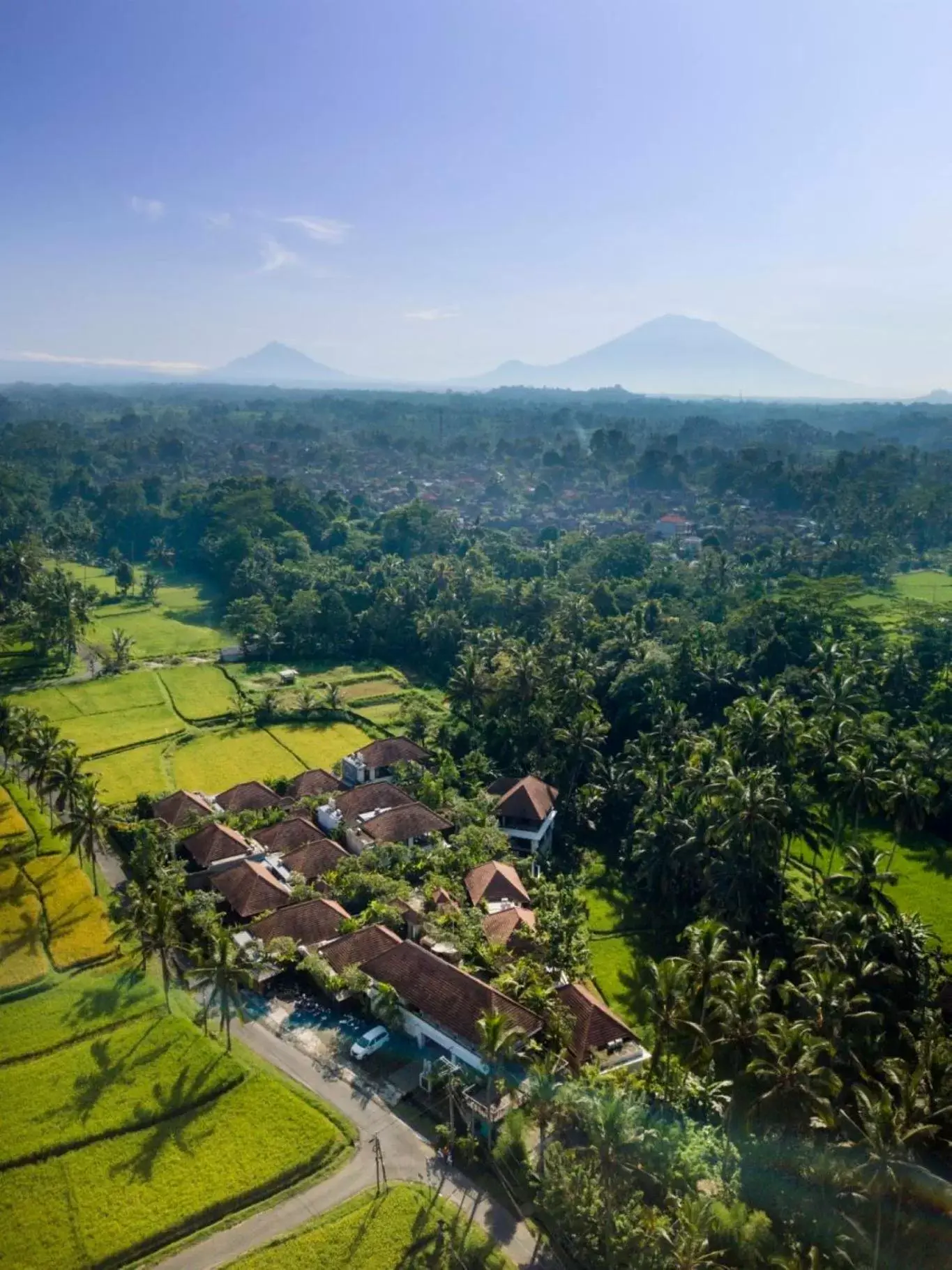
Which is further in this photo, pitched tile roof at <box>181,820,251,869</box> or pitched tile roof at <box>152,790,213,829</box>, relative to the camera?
pitched tile roof at <box>152,790,213,829</box>

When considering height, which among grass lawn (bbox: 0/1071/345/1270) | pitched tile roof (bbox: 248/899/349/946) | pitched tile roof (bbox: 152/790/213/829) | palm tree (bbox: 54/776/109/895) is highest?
palm tree (bbox: 54/776/109/895)

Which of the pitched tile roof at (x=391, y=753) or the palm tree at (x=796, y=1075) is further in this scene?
the pitched tile roof at (x=391, y=753)

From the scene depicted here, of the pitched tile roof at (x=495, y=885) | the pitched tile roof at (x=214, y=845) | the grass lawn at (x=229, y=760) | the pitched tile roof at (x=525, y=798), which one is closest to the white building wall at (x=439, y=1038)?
the pitched tile roof at (x=495, y=885)

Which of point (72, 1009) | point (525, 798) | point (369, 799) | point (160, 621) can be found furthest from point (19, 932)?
point (160, 621)

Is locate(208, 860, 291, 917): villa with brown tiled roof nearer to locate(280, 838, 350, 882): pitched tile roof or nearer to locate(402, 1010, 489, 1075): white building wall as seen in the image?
locate(280, 838, 350, 882): pitched tile roof

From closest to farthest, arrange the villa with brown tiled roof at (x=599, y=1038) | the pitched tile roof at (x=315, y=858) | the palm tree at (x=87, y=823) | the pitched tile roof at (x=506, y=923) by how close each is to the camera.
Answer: the villa with brown tiled roof at (x=599, y=1038)
the pitched tile roof at (x=506, y=923)
the palm tree at (x=87, y=823)
the pitched tile roof at (x=315, y=858)

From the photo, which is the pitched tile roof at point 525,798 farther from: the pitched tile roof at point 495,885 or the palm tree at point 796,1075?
the palm tree at point 796,1075

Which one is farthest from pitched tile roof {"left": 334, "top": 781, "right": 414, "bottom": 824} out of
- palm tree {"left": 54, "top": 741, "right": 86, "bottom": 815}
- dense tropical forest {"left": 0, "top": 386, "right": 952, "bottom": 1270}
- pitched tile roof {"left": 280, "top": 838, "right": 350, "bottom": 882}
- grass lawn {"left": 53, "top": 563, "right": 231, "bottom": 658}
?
grass lawn {"left": 53, "top": 563, "right": 231, "bottom": 658}
